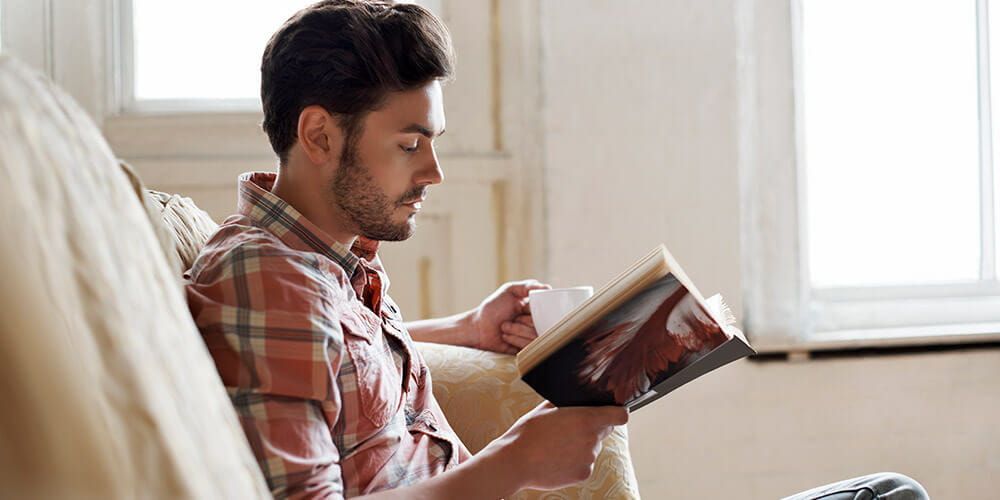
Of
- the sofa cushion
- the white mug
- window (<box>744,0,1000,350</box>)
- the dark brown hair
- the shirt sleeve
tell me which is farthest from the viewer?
window (<box>744,0,1000,350</box>)

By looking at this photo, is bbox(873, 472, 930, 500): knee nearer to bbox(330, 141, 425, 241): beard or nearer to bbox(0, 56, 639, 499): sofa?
bbox(330, 141, 425, 241): beard

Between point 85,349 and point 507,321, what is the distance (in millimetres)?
1055

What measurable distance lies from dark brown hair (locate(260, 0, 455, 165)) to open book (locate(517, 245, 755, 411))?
337 millimetres

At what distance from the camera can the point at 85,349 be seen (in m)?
0.39

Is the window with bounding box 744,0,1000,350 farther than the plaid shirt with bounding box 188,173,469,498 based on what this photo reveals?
Yes

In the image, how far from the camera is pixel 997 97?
2422mm

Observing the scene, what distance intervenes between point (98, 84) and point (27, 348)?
1.80 metres

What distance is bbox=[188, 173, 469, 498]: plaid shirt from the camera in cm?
84

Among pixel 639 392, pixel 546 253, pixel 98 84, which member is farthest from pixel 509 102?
pixel 639 392

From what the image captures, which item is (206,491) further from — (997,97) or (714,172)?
(997,97)

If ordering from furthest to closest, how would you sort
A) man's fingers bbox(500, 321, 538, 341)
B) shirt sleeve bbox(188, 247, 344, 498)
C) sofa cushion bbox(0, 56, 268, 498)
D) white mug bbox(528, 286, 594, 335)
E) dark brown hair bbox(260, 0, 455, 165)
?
1. man's fingers bbox(500, 321, 538, 341)
2. white mug bbox(528, 286, 594, 335)
3. dark brown hair bbox(260, 0, 455, 165)
4. shirt sleeve bbox(188, 247, 344, 498)
5. sofa cushion bbox(0, 56, 268, 498)

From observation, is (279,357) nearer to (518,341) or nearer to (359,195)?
(359,195)

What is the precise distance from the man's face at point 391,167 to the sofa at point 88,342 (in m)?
0.49

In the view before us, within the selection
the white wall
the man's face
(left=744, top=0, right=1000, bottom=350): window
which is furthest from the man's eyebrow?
(left=744, top=0, right=1000, bottom=350): window
